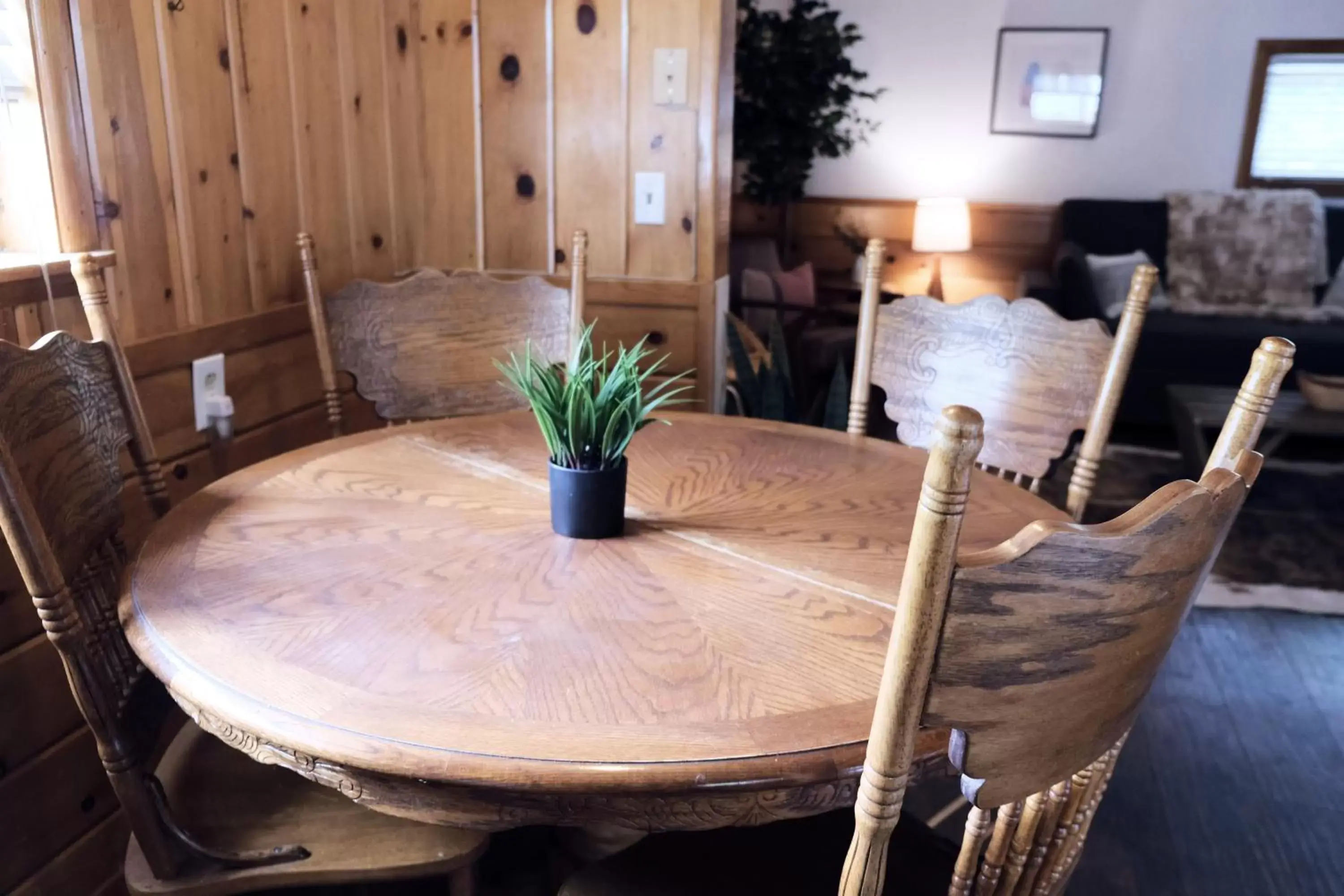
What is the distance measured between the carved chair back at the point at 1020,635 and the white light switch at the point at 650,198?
5.19 ft

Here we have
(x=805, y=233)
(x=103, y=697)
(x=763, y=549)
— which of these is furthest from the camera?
(x=805, y=233)

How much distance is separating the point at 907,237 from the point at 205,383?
439 cm

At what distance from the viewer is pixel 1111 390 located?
1.50 m

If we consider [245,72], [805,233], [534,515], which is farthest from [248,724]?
[805,233]

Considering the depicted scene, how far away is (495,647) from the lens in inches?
35.4

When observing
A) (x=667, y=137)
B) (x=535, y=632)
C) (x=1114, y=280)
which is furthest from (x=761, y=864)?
(x=1114, y=280)

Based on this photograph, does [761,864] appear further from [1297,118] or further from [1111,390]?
[1297,118]

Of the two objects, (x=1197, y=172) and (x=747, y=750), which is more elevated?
(x=1197, y=172)

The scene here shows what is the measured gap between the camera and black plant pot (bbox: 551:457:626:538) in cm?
114

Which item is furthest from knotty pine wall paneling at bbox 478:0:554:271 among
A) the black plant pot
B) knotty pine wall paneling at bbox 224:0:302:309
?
the black plant pot

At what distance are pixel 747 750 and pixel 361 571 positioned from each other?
0.51m

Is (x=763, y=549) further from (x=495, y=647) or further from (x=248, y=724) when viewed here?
(x=248, y=724)

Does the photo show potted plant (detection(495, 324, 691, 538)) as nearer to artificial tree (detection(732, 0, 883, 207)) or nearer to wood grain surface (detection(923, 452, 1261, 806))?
wood grain surface (detection(923, 452, 1261, 806))

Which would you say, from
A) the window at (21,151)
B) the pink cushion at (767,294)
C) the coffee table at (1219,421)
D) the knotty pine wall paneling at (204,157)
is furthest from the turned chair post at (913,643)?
the pink cushion at (767,294)
